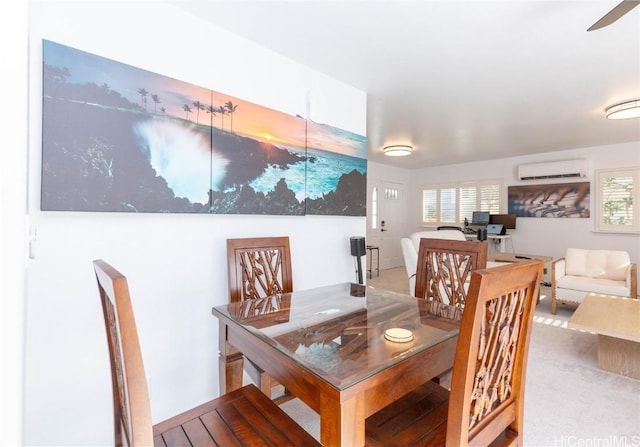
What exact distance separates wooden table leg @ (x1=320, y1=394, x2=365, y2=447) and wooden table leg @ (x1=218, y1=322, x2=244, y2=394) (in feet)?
2.22

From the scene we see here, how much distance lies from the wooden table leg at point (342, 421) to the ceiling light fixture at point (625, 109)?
412cm

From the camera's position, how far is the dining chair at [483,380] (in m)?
0.84

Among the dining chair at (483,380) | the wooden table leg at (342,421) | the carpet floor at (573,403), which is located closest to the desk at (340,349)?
the wooden table leg at (342,421)

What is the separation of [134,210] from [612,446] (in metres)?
2.77

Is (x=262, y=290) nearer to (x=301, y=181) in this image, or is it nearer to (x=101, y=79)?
(x=301, y=181)

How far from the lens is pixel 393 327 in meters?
1.26

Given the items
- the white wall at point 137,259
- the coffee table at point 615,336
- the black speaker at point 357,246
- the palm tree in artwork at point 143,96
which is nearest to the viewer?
the white wall at point 137,259

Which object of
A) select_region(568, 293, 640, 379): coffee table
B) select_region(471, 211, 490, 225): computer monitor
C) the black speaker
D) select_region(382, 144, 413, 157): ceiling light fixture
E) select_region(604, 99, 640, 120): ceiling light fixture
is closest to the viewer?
select_region(568, 293, 640, 379): coffee table

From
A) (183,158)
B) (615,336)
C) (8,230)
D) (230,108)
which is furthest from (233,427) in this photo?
(615,336)

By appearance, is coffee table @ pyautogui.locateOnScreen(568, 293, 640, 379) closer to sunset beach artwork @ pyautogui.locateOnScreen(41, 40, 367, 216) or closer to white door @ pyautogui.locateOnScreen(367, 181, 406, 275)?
sunset beach artwork @ pyautogui.locateOnScreen(41, 40, 367, 216)

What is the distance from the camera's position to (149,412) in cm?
73

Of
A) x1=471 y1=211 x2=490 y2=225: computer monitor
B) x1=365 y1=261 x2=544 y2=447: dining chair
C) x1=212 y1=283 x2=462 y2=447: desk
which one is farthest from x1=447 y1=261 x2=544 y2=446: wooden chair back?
x1=471 y1=211 x2=490 y2=225: computer monitor

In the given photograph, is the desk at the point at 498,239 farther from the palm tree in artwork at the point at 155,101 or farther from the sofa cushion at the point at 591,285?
the palm tree in artwork at the point at 155,101

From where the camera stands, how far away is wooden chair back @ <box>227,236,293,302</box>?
1813 millimetres
